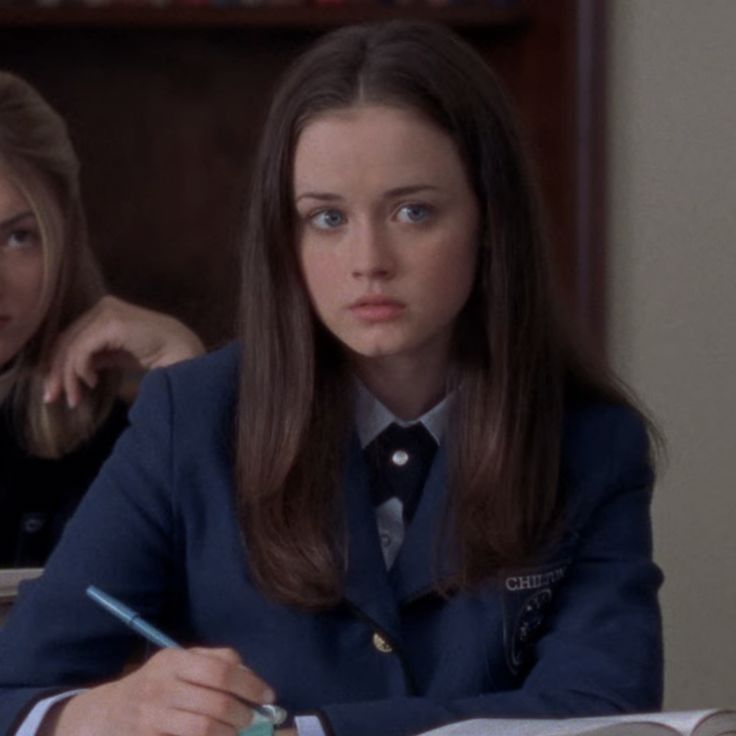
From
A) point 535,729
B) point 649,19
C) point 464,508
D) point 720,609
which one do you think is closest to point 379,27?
point 464,508

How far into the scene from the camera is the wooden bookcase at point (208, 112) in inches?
100

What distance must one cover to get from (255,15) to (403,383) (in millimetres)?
1355

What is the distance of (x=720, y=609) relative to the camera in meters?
2.71

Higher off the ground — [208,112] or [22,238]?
[208,112]

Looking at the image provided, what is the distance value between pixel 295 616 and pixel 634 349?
1.55 meters

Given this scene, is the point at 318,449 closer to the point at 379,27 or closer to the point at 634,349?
the point at 379,27

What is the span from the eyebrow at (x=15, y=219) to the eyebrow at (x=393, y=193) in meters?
0.66

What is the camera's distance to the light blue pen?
1.01 meters

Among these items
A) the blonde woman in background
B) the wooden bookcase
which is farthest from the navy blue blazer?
the wooden bookcase

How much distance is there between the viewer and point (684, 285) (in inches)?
105

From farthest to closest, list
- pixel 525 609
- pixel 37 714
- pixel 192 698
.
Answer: pixel 525 609 → pixel 37 714 → pixel 192 698

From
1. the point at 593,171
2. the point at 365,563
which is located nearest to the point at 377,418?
the point at 365,563

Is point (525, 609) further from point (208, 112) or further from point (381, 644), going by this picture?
point (208, 112)

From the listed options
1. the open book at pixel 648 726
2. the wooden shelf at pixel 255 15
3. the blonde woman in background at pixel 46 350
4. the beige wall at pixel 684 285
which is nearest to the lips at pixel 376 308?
the open book at pixel 648 726
